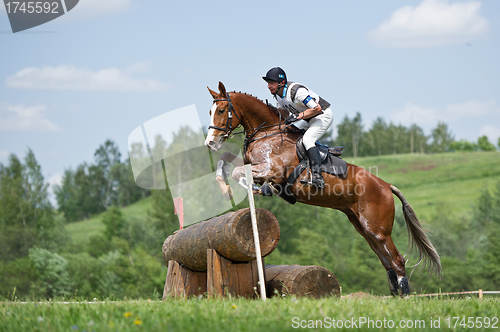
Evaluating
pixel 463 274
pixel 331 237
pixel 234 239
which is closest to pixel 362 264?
pixel 331 237

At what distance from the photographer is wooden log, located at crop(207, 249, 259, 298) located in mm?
5367

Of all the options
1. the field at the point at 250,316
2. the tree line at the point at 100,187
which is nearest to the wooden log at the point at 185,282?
the field at the point at 250,316

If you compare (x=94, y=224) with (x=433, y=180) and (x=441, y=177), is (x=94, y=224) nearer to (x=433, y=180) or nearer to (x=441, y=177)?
Answer: (x=433, y=180)

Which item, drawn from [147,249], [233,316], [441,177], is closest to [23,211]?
[147,249]

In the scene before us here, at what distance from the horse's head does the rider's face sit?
23.1 inches

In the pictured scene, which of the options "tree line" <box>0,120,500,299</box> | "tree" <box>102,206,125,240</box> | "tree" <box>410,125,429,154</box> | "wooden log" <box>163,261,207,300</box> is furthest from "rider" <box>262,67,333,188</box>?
"tree" <box>410,125,429,154</box>

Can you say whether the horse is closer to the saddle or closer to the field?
the saddle

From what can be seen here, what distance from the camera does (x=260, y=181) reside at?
611 centimetres

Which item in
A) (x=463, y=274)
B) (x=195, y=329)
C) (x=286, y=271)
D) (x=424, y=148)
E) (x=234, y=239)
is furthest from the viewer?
(x=424, y=148)

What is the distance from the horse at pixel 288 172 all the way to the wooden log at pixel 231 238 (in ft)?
2.49

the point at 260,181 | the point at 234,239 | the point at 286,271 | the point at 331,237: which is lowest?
the point at 331,237

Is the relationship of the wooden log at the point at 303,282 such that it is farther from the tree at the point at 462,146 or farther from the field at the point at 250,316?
the tree at the point at 462,146

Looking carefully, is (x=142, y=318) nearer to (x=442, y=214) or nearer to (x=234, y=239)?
(x=234, y=239)

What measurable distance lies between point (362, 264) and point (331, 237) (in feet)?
16.8
